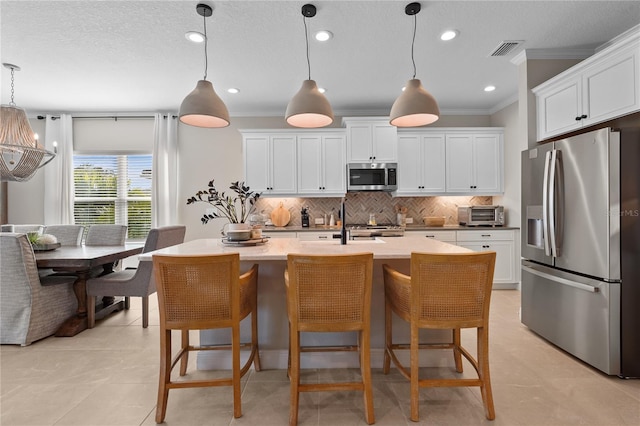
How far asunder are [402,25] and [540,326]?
301 cm

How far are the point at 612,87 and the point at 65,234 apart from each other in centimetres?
613

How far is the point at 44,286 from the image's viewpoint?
2.97 meters

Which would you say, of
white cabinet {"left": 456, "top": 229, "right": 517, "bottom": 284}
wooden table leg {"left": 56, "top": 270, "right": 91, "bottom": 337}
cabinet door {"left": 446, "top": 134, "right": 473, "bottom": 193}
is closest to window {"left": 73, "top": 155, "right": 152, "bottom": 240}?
wooden table leg {"left": 56, "top": 270, "right": 91, "bottom": 337}

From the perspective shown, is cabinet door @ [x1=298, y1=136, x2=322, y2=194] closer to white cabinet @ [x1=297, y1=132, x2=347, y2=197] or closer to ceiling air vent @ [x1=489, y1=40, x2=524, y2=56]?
white cabinet @ [x1=297, y1=132, x2=347, y2=197]

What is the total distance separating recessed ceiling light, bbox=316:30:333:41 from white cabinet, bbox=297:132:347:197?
76.5 inches

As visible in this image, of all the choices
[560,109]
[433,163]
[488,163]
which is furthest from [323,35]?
[488,163]

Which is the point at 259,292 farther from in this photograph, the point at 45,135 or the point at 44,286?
the point at 45,135

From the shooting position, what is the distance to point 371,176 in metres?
4.75

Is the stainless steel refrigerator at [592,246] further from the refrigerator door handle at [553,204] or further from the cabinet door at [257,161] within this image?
the cabinet door at [257,161]

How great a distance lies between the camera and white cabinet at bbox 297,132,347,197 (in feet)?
15.7

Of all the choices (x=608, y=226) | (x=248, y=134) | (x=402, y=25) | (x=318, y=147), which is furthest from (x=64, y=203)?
(x=608, y=226)

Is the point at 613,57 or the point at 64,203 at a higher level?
the point at 613,57

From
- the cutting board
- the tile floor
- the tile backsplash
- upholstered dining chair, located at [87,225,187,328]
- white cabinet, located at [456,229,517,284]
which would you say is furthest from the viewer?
the tile backsplash

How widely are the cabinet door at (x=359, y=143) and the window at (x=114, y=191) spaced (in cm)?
344
